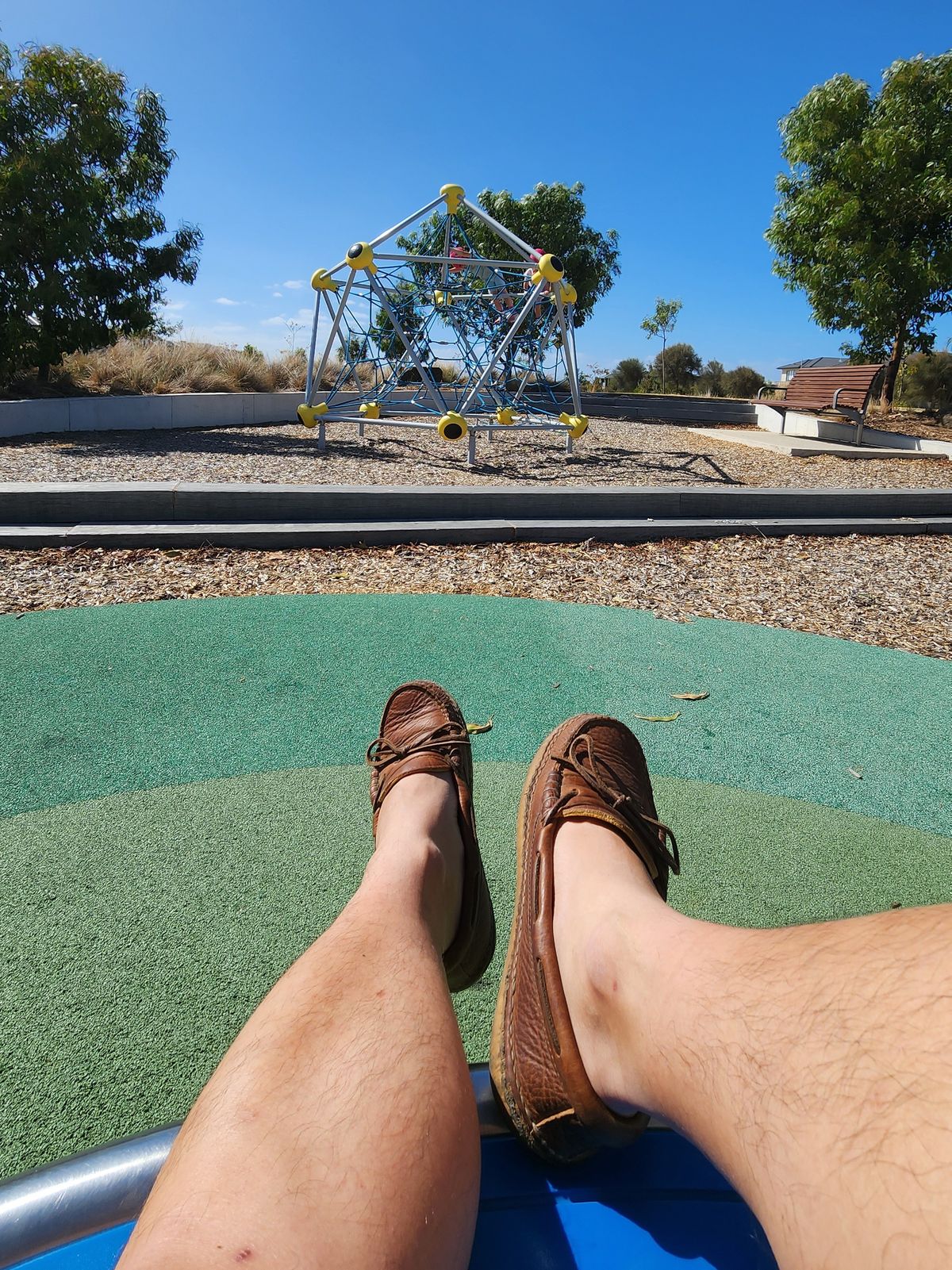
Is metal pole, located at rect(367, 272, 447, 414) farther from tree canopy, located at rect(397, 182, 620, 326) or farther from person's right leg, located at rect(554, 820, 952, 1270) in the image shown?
tree canopy, located at rect(397, 182, 620, 326)

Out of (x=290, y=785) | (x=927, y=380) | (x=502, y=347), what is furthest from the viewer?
(x=927, y=380)

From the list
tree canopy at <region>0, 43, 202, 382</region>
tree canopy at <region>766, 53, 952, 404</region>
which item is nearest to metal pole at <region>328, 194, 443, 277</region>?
tree canopy at <region>0, 43, 202, 382</region>

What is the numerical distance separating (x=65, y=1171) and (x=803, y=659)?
3.27 metres

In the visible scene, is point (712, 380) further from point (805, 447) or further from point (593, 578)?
point (593, 578)

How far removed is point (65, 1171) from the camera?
2.51 ft

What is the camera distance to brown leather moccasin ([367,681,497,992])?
131 cm

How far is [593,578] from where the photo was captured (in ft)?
14.4

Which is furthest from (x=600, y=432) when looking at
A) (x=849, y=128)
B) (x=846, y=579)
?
(x=849, y=128)

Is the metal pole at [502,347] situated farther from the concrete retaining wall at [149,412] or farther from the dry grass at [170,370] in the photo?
the dry grass at [170,370]

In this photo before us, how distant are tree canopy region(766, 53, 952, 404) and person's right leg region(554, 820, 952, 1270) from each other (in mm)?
15571

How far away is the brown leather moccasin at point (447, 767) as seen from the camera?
1313 millimetres

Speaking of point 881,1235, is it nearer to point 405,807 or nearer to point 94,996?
point 405,807

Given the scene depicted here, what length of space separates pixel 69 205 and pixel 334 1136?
478 inches

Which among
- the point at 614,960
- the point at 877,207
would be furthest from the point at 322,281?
the point at 877,207
